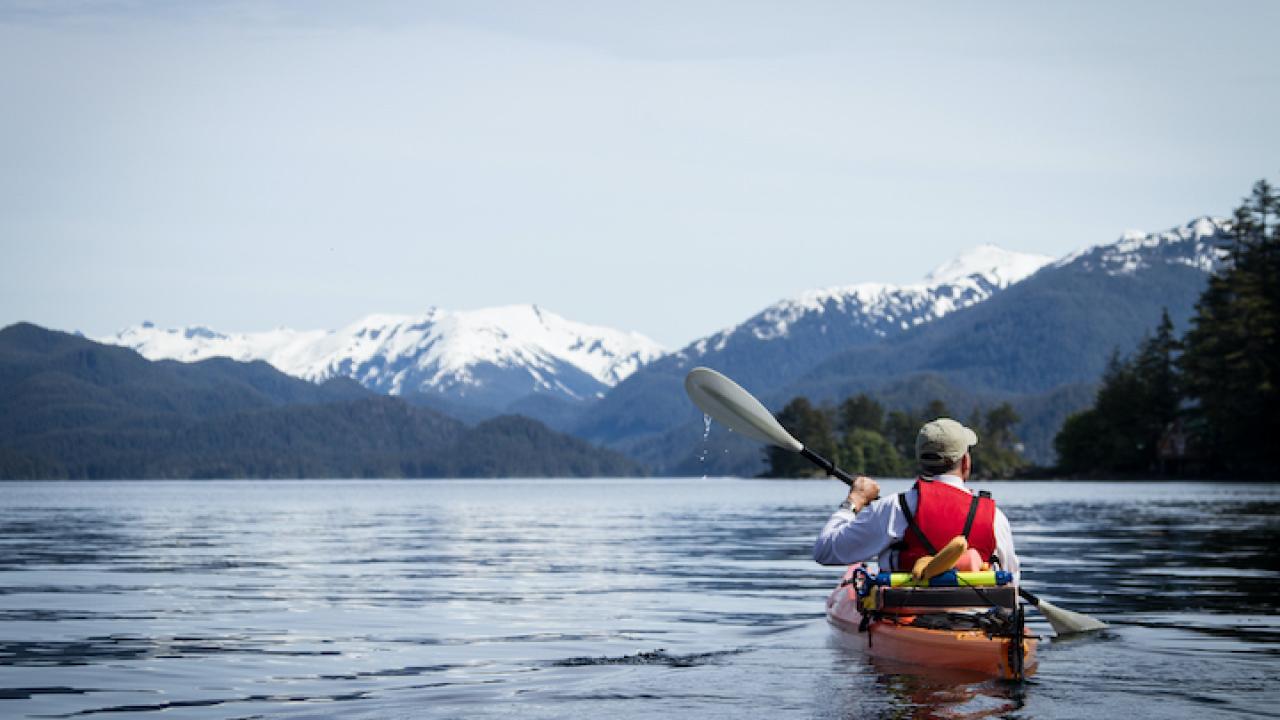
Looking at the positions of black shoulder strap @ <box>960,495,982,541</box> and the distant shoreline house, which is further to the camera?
the distant shoreline house

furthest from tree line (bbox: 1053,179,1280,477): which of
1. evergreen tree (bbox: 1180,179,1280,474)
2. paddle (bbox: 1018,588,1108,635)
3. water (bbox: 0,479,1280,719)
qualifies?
paddle (bbox: 1018,588,1108,635)

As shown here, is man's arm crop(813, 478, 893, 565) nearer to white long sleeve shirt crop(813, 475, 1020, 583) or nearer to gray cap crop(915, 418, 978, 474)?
white long sleeve shirt crop(813, 475, 1020, 583)

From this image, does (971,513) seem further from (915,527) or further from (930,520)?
(915,527)

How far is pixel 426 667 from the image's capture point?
17281 mm

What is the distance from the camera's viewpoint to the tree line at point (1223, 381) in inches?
4569

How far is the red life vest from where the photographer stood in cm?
1430

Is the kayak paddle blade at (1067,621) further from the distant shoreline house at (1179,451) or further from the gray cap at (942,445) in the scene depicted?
the distant shoreline house at (1179,451)

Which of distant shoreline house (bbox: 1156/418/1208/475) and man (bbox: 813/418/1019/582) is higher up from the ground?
distant shoreline house (bbox: 1156/418/1208/475)

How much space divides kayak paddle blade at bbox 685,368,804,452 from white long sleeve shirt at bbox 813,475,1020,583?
3879 millimetres

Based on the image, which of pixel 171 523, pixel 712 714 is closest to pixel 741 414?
pixel 712 714

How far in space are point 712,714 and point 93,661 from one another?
8.32m

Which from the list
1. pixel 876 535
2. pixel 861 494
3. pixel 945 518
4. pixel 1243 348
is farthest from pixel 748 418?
pixel 1243 348

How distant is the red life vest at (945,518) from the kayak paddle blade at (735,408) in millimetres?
4438

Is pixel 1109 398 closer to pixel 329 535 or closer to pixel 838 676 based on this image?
pixel 329 535
